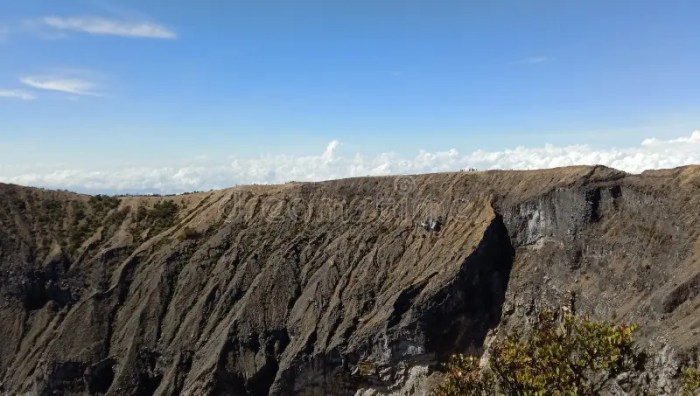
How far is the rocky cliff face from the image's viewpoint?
4188cm

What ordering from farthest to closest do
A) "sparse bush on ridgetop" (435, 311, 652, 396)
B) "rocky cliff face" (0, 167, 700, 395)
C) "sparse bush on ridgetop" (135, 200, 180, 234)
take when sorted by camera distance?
"sparse bush on ridgetop" (135, 200, 180, 234) < "rocky cliff face" (0, 167, 700, 395) < "sparse bush on ridgetop" (435, 311, 652, 396)

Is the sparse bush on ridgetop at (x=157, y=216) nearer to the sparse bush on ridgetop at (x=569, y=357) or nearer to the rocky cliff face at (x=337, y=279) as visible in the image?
the rocky cliff face at (x=337, y=279)

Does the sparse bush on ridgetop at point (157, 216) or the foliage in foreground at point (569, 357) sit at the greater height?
the sparse bush on ridgetop at point (157, 216)

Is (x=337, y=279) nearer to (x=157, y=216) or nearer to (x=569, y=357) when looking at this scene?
(x=157, y=216)

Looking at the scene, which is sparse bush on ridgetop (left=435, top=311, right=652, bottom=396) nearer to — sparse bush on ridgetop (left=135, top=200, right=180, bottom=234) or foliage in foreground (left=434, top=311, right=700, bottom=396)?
foliage in foreground (left=434, top=311, right=700, bottom=396)

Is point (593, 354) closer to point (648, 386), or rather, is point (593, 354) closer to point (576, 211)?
point (648, 386)

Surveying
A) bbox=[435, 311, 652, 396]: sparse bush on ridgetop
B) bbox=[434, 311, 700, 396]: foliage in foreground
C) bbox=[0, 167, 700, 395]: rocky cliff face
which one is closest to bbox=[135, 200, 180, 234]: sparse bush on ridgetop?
bbox=[0, 167, 700, 395]: rocky cliff face

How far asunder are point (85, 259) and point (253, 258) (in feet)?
56.3

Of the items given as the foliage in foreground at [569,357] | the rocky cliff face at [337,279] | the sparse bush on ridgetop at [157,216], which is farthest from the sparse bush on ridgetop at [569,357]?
the sparse bush on ridgetop at [157,216]

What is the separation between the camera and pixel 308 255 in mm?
51375

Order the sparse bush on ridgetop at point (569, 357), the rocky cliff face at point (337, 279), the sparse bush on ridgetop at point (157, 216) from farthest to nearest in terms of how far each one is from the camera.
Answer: the sparse bush on ridgetop at point (157, 216) → the rocky cliff face at point (337, 279) → the sparse bush on ridgetop at point (569, 357)

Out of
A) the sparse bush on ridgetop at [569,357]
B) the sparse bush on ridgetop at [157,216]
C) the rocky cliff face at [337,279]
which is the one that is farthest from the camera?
the sparse bush on ridgetop at [157,216]

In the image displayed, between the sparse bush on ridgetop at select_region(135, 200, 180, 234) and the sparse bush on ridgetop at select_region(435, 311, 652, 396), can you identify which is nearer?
the sparse bush on ridgetop at select_region(435, 311, 652, 396)

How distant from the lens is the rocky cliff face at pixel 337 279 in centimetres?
4188
